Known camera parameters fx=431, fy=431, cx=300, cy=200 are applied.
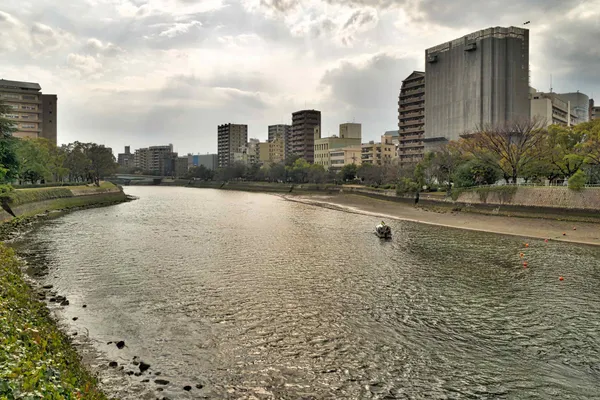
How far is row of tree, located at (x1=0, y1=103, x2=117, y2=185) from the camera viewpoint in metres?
33.0

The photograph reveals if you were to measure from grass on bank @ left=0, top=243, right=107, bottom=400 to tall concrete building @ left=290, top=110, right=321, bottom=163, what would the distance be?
134 metres

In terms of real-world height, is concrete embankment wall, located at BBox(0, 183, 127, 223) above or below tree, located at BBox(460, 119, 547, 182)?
below

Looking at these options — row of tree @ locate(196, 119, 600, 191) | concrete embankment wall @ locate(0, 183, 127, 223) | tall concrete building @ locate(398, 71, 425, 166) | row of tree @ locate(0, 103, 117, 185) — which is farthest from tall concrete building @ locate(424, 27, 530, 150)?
row of tree @ locate(0, 103, 117, 185)

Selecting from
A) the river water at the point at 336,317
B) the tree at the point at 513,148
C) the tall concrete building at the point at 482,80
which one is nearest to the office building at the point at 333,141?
the tall concrete building at the point at 482,80

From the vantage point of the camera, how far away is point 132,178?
159 m

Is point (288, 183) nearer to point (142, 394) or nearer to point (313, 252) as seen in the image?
point (313, 252)

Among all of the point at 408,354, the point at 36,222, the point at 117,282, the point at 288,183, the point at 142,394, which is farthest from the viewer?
the point at 288,183

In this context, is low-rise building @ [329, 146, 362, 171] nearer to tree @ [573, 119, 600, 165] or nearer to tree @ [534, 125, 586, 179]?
tree @ [534, 125, 586, 179]

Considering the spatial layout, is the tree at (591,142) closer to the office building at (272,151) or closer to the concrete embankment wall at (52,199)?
the concrete embankment wall at (52,199)

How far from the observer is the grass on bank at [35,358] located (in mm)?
5844

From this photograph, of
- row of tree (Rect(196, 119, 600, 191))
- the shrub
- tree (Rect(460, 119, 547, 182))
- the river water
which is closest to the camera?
the river water

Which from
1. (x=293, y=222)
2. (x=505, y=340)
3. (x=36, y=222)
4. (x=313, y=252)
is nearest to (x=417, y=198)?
(x=293, y=222)

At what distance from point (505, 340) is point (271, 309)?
679 centimetres

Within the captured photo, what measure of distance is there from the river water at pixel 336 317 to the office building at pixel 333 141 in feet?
330
